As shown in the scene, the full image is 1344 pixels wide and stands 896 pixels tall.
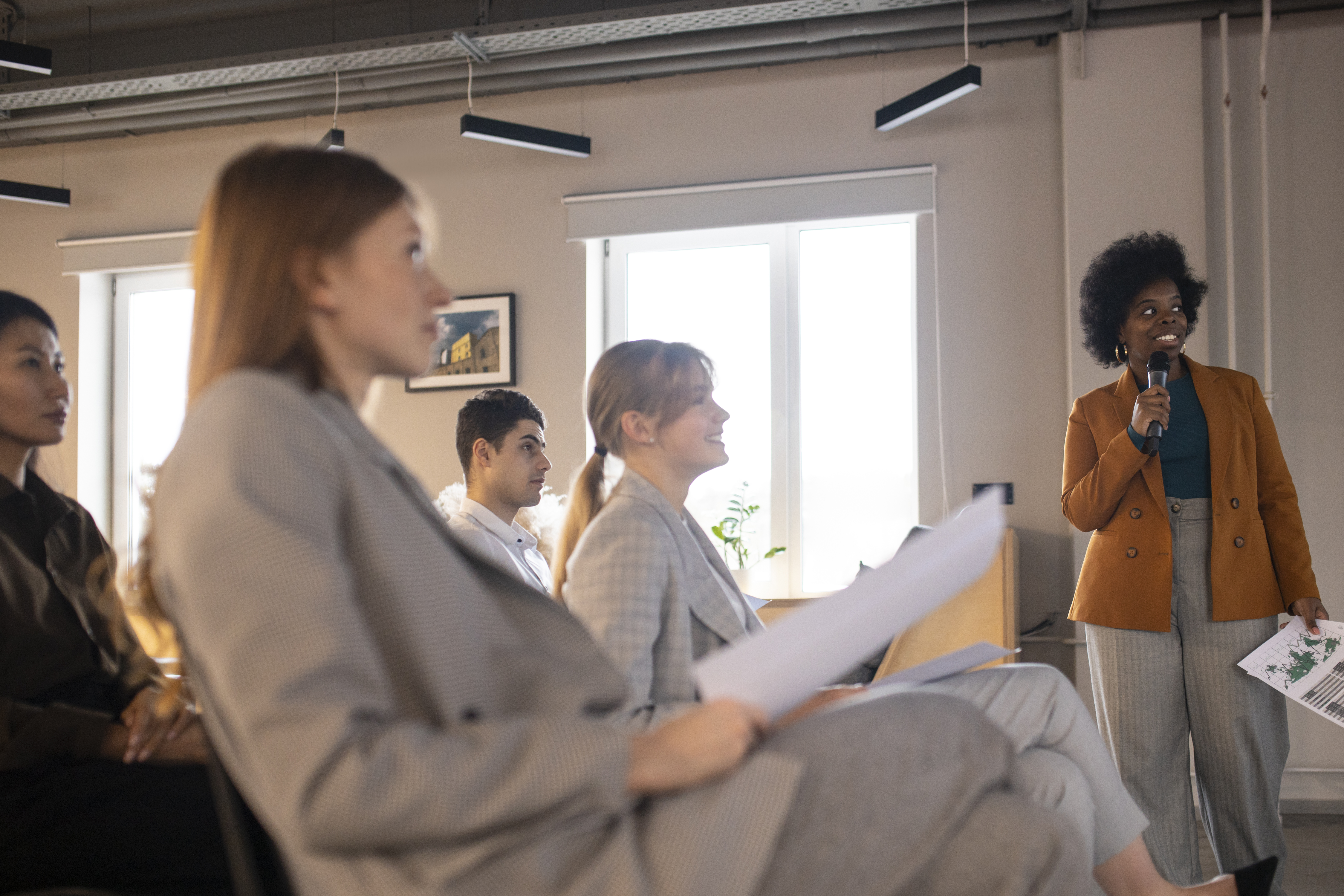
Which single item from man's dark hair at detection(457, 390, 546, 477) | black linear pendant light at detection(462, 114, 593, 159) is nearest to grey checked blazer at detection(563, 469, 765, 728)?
man's dark hair at detection(457, 390, 546, 477)

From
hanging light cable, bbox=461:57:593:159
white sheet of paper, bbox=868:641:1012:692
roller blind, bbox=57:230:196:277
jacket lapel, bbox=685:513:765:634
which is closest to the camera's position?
white sheet of paper, bbox=868:641:1012:692

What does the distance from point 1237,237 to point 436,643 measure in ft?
13.6

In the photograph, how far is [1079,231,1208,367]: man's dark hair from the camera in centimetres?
280

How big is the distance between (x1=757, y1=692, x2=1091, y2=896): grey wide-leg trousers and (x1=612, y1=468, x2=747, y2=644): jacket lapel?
0.71 m

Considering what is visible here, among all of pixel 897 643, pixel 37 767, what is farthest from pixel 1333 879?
pixel 37 767

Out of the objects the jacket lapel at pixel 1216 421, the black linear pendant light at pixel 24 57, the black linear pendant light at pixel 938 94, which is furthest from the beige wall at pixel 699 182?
the jacket lapel at pixel 1216 421

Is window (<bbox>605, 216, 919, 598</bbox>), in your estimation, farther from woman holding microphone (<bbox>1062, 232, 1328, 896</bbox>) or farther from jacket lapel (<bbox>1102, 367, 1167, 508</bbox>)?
woman holding microphone (<bbox>1062, 232, 1328, 896</bbox>)

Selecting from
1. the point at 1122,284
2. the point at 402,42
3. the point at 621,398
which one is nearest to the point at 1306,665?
the point at 1122,284

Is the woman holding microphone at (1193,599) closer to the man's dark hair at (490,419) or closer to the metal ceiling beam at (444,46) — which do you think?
the man's dark hair at (490,419)

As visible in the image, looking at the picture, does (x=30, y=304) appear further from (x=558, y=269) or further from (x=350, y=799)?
(x=558, y=269)

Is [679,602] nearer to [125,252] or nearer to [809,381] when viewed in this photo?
[809,381]

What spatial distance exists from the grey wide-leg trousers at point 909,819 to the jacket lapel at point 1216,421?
72.2 inches

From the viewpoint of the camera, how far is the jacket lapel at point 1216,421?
8.06 feet

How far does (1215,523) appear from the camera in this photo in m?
2.43
